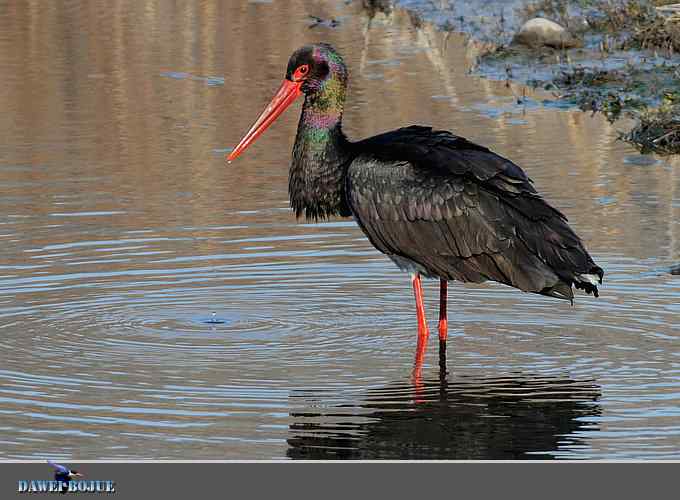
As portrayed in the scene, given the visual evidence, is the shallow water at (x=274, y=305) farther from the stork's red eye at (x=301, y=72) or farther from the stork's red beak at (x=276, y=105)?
the stork's red eye at (x=301, y=72)

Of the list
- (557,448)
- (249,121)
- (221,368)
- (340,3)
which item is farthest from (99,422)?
(340,3)

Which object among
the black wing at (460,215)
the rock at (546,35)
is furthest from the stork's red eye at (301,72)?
the rock at (546,35)

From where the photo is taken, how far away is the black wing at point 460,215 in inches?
323

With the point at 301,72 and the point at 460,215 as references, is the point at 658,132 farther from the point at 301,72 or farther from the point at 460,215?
the point at 460,215

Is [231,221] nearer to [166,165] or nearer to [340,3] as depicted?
[166,165]

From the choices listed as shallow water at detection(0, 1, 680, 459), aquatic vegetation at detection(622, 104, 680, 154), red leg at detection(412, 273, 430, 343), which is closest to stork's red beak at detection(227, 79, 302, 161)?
shallow water at detection(0, 1, 680, 459)

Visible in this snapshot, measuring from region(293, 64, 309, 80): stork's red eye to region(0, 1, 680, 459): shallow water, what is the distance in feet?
3.87

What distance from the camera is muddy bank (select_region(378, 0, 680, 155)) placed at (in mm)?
14172

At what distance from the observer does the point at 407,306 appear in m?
9.30

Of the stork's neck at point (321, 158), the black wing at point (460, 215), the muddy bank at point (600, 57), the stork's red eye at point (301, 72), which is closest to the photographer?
the black wing at point (460, 215)

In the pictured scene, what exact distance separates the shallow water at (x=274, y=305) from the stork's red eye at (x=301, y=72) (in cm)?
118
